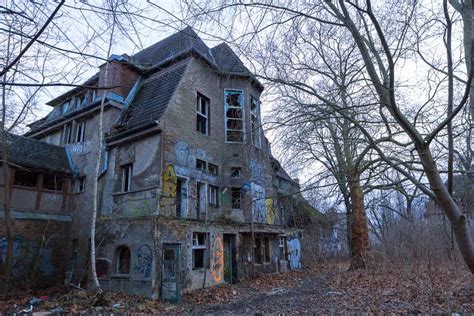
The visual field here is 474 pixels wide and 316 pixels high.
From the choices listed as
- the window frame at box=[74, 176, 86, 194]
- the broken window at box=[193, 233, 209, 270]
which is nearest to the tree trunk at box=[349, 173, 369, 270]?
the broken window at box=[193, 233, 209, 270]

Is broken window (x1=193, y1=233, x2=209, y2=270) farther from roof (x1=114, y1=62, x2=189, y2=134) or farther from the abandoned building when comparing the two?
roof (x1=114, y1=62, x2=189, y2=134)

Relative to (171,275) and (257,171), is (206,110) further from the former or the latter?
(171,275)

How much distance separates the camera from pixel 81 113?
1769cm

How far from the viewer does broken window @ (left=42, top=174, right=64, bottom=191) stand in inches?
672

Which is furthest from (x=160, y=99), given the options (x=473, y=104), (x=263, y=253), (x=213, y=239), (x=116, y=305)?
(x=473, y=104)

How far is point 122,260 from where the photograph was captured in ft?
44.3

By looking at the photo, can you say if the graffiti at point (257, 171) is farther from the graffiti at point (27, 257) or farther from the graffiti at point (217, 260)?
the graffiti at point (27, 257)

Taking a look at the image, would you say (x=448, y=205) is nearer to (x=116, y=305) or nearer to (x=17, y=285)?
(x=116, y=305)

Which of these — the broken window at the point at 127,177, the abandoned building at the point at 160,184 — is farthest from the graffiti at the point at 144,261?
the broken window at the point at 127,177

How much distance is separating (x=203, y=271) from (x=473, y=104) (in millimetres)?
11804

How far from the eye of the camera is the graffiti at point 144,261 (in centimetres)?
1218

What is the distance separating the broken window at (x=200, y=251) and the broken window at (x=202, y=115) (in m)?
5.81

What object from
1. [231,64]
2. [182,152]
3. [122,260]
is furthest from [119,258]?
[231,64]

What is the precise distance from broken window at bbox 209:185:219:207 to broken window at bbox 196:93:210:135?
308 centimetres
